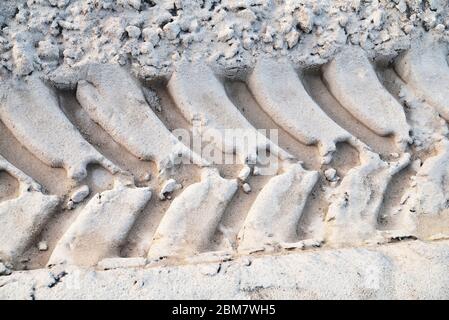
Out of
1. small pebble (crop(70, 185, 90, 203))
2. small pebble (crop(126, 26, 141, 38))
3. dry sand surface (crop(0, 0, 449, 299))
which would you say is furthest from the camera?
small pebble (crop(126, 26, 141, 38))

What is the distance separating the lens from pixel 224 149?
4.20ft

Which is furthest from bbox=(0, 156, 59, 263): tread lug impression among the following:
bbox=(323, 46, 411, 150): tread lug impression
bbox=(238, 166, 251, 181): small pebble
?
bbox=(323, 46, 411, 150): tread lug impression

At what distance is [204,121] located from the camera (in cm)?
132

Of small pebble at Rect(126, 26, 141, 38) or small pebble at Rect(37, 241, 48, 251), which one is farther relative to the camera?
small pebble at Rect(126, 26, 141, 38)

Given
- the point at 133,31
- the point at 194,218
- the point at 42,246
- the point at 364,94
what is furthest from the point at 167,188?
the point at 364,94

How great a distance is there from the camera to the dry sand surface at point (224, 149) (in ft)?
3.38

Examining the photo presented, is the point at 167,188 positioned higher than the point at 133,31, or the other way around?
the point at 133,31

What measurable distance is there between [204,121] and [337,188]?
345mm

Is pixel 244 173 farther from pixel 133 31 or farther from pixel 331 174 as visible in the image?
pixel 133 31

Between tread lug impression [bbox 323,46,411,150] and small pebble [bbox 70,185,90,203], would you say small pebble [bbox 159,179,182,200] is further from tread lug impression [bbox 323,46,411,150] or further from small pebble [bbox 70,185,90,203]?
tread lug impression [bbox 323,46,411,150]

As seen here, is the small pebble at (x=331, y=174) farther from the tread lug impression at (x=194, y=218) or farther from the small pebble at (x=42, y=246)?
the small pebble at (x=42, y=246)

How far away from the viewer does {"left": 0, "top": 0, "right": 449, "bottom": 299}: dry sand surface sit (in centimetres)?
103

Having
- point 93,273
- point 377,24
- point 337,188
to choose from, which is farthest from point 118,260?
point 377,24

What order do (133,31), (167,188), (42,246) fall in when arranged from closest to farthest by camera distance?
(42,246)
(167,188)
(133,31)
